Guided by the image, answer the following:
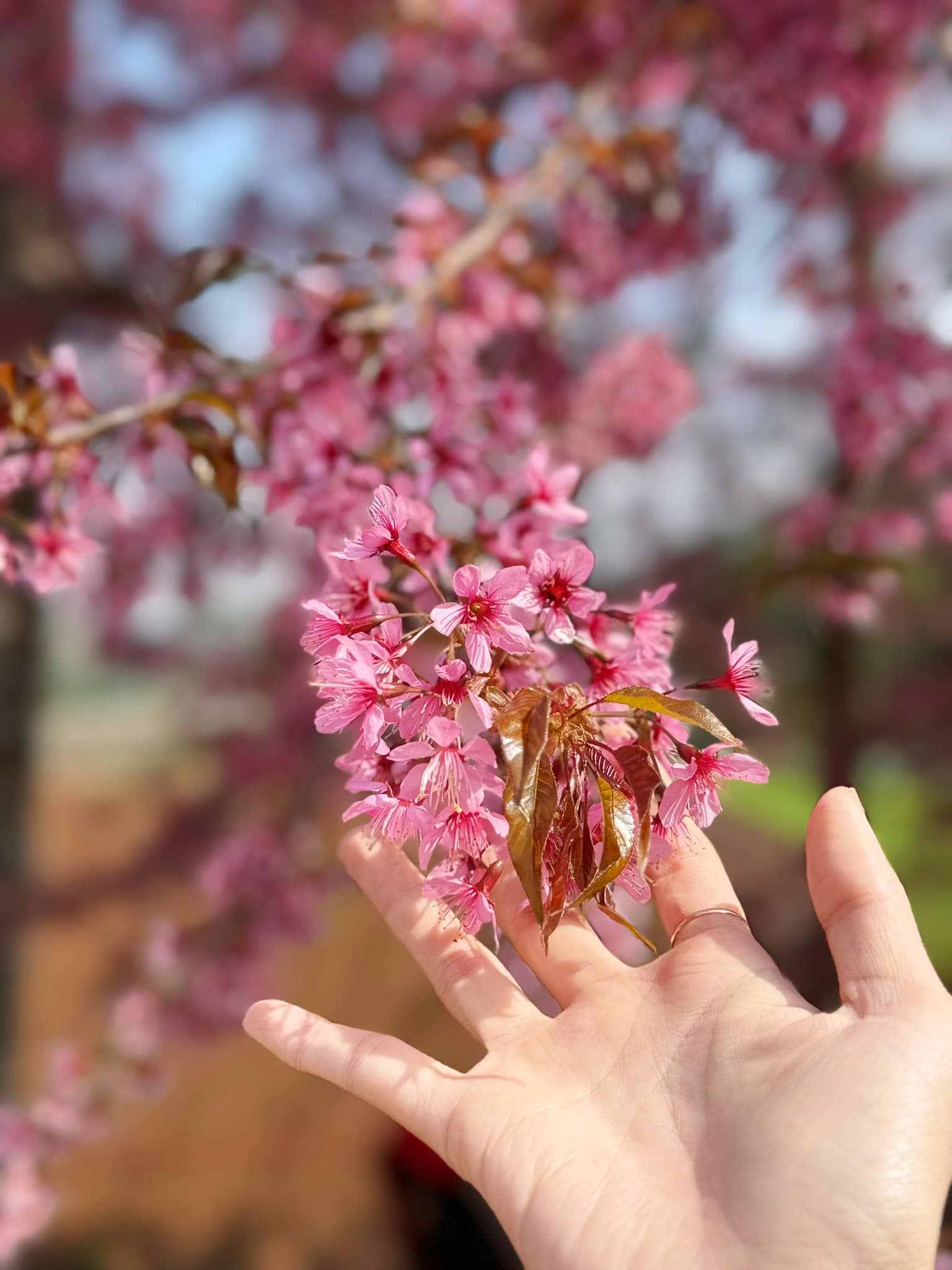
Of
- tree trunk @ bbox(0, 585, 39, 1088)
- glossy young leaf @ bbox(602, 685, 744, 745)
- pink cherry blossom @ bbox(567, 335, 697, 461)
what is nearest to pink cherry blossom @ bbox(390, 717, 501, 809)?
glossy young leaf @ bbox(602, 685, 744, 745)

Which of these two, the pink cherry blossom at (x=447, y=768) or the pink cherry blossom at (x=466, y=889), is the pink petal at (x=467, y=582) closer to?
the pink cherry blossom at (x=447, y=768)

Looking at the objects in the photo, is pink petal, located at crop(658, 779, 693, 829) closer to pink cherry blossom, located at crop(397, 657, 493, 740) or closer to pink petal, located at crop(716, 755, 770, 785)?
pink petal, located at crop(716, 755, 770, 785)

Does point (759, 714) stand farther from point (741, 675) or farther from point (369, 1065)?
point (369, 1065)

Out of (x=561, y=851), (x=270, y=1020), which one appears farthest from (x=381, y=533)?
(x=270, y=1020)

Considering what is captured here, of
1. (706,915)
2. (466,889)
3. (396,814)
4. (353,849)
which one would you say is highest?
(396,814)

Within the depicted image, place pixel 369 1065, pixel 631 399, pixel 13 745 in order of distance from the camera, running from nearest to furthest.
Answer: pixel 369 1065, pixel 631 399, pixel 13 745

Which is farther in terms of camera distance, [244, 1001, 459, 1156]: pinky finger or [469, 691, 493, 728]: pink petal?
[244, 1001, 459, 1156]: pinky finger

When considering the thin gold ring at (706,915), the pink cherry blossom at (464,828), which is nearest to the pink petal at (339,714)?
the pink cherry blossom at (464,828)
